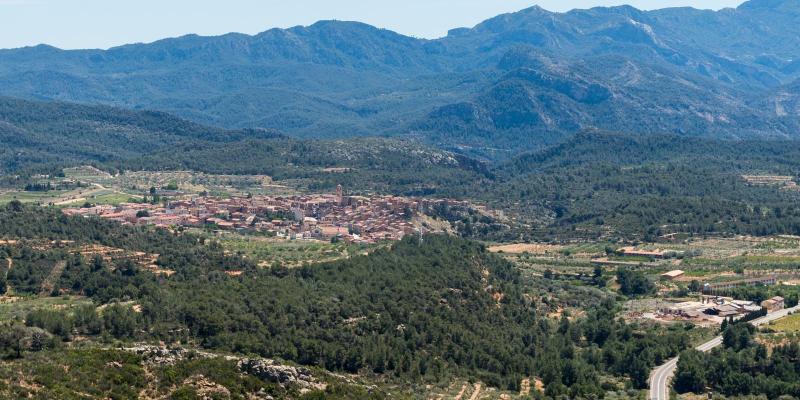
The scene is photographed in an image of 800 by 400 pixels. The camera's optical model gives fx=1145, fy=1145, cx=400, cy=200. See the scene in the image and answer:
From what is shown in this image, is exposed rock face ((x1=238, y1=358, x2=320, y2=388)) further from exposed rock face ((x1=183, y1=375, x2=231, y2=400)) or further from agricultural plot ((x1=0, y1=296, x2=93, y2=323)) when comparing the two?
agricultural plot ((x1=0, y1=296, x2=93, y2=323))

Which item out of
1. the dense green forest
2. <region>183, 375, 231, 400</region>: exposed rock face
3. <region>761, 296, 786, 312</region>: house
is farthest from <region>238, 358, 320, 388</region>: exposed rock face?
<region>761, 296, 786, 312</region>: house

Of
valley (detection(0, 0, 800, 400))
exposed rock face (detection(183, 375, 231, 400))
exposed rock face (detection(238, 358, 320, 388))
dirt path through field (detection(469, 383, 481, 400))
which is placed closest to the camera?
exposed rock face (detection(183, 375, 231, 400))

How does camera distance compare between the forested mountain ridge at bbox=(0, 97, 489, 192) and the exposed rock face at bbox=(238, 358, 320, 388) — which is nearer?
the exposed rock face at bbox=(238, 358, 320, 388)

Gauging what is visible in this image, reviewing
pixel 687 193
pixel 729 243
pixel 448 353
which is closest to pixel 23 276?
pixel 448 353

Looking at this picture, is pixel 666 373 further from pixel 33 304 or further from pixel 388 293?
pixel 33 304

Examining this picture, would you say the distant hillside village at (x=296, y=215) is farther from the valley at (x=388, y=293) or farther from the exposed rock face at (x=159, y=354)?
the exposed rock face at (x=159, y=354)

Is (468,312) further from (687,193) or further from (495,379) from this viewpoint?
(687,193)

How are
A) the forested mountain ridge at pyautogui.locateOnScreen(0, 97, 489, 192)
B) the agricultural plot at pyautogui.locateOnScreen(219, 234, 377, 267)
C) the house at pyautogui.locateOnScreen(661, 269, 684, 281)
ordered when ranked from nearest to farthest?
1. the agricultural plot at pyautogui.locateOnScreen(219, 234, 377, 267)
2. the house at pyautogui.locateOnScreen(661, 269, 684, 281)
3. the forested mountain ridge at pyautogui.locateOnScreen(0, 97, 489, 192)
